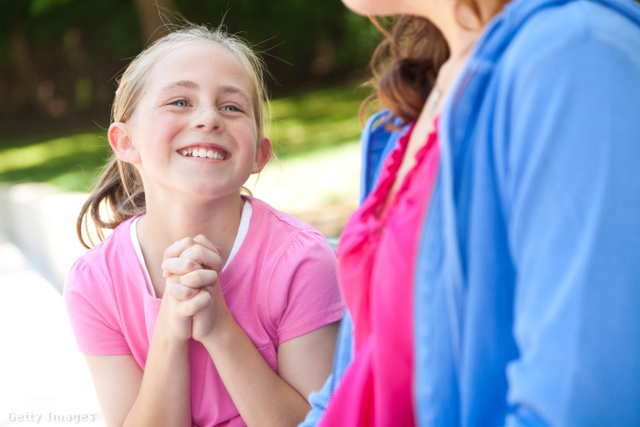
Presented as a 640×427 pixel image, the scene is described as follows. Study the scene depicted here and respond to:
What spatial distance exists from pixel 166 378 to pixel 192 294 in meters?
0.26

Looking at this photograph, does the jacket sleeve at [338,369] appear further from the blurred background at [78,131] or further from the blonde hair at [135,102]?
the blurred background at [78,131]

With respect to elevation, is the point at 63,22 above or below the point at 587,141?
above

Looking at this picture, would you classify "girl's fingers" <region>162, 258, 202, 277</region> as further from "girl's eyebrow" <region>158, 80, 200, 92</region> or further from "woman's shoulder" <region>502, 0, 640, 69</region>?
"woman's shoulder" <region>502, 0, 640, 69</region>

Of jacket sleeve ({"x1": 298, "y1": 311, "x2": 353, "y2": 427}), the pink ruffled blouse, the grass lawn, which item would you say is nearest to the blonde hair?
jacket sleeve ({"x1": 298, "y1": 311, "x2": 353, "y2": 427})

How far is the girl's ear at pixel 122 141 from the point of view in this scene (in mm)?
2168

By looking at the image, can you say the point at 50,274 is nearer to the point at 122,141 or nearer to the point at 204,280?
the point at 122,141

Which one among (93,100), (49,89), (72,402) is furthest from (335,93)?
(72,402)

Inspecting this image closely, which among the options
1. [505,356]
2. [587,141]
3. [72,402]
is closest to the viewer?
[587,141]

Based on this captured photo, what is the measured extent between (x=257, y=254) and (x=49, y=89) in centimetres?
2072

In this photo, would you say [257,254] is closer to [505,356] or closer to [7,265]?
[505,356]

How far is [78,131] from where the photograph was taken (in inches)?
686

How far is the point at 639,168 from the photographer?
0.94 meters

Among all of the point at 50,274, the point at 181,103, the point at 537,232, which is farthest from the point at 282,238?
the point at 50,274

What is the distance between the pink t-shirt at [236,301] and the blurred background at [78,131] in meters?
0.48
